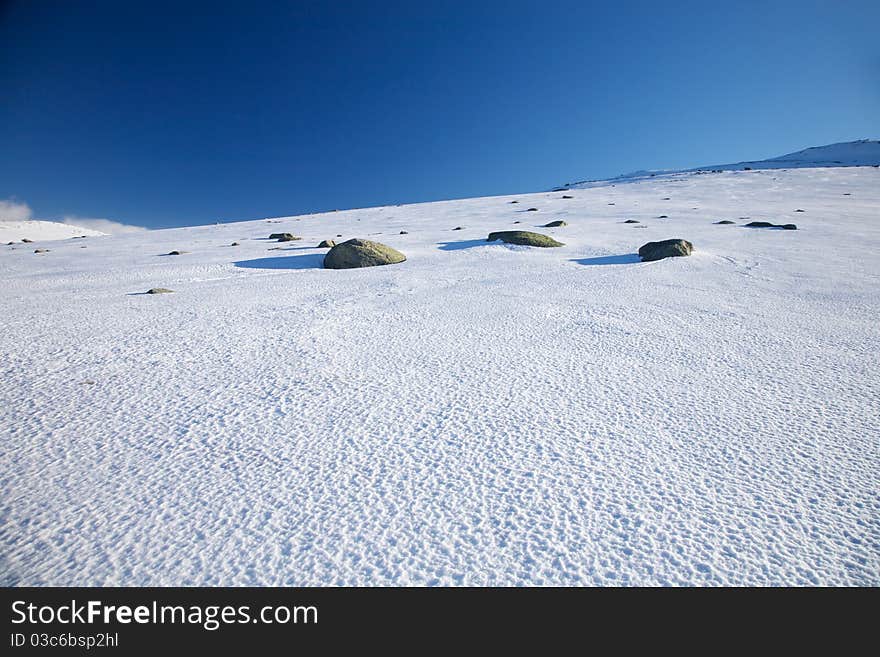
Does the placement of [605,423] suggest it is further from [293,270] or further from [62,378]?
[293,270]

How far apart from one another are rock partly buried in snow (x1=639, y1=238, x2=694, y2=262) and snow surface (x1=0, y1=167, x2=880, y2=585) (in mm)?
1778

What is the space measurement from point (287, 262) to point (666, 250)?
5965 millimetres

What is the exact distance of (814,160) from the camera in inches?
1464

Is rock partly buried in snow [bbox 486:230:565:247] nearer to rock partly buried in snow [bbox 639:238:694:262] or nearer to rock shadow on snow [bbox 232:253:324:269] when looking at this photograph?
rock partly buried in snow [bbox 639:238:694:262]

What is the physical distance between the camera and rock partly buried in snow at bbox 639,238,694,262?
5480 mm

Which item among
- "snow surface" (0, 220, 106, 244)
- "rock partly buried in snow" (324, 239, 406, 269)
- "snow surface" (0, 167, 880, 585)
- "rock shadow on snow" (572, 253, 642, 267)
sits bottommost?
"snow surface" (0, 167, 880, 585)

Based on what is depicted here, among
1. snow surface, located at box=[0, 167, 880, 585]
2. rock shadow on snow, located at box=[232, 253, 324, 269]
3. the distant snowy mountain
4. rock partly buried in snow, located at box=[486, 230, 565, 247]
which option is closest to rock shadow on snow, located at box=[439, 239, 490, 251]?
rock partly buried in snow, located at box=[486, 230, 565, 247]

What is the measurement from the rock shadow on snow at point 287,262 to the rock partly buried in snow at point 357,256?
1.06 ft

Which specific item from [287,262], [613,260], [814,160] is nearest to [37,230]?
[287,262]

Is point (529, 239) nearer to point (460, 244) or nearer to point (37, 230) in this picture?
point (460, 244)

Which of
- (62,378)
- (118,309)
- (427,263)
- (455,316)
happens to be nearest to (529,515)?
(455,316)

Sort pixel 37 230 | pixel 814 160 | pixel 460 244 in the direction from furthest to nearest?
pixel 814 160, pixel 37 230, pixel 460 244

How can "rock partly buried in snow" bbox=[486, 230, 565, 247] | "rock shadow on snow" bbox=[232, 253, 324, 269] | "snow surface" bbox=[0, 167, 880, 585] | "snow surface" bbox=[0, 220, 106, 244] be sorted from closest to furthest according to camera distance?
"snow surface" bbox=[0, 167, 880, 585]
"rock shadow on snow" bbox=[232, 253, 324, 269]
"rock partly buried in snow" bbox=[486, 230, 565, 247]
"snow surface" bbox=[0, 220, 106, 244]
